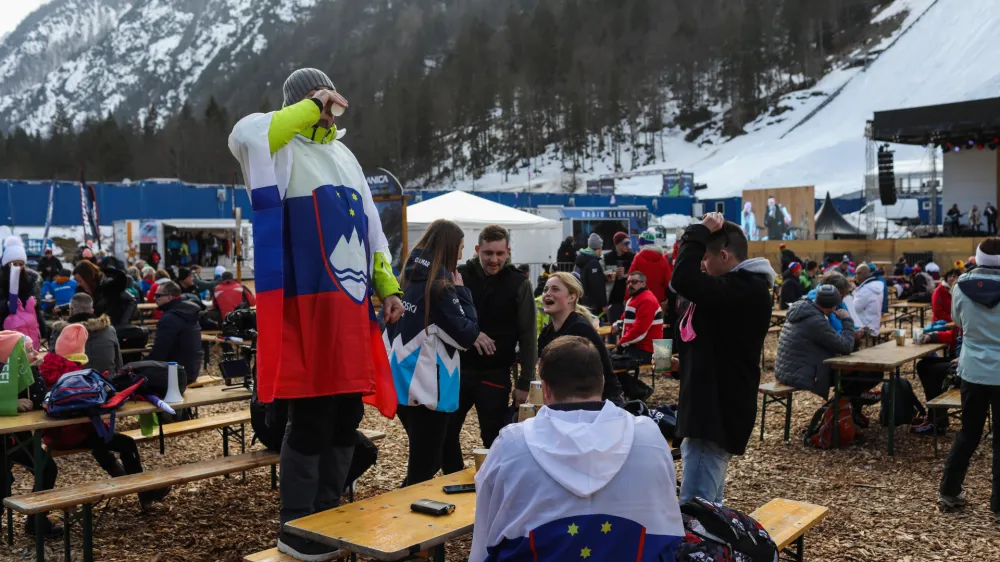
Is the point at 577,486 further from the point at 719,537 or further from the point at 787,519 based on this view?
the point at 787,519

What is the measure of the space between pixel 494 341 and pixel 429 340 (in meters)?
0.60

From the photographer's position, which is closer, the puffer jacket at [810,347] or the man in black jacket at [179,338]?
the man in black jacket at [179,338]

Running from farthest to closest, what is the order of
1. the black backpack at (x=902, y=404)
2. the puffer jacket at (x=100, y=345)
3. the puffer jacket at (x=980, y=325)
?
1. the black backpack at (x=902, y=404)
2. the puffer jacket at (x=100, y=345)
3. the puffer jacket at (x=980, y=325)

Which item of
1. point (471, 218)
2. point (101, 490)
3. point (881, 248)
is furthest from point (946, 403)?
point (881, 248)

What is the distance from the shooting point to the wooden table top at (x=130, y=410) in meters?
4.33

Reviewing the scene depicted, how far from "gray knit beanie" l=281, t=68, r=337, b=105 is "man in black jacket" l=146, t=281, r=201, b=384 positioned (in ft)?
12.7

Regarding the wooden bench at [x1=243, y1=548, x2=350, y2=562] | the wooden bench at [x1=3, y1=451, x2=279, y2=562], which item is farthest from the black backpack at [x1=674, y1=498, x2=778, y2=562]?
the wooden bench at [x1=3, y1=451, x2=279, y2=562]

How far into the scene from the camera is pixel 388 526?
283cm

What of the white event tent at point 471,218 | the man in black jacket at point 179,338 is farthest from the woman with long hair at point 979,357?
the white event tent at point 471,218

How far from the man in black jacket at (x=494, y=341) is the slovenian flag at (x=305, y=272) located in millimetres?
1475

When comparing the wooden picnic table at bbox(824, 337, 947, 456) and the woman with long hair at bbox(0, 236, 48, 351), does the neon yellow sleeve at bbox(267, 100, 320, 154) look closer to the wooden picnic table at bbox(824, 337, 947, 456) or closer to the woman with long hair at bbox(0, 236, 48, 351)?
→ the wooden picnic table at bbox(824, 337, 947, 456)

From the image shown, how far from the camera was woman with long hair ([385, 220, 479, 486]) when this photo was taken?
4.06 meters

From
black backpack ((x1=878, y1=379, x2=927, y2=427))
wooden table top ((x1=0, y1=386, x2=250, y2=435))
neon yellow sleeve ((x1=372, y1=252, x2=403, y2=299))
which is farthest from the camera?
black backpack ((x1=878, y1=379, x2=927, y2=427))

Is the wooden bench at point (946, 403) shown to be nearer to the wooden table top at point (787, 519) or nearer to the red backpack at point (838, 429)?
the red backpack at point (838, 429)
